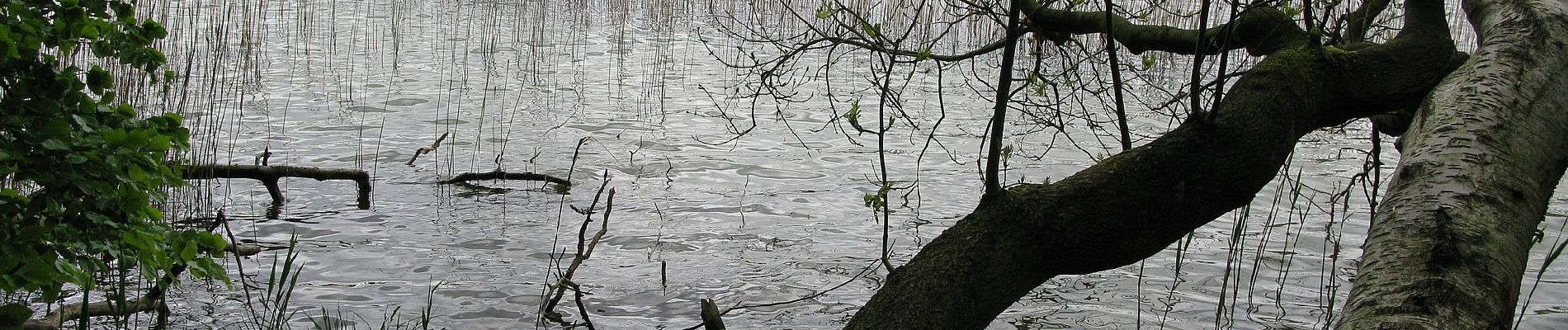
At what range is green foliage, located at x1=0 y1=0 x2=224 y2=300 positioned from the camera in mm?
2799

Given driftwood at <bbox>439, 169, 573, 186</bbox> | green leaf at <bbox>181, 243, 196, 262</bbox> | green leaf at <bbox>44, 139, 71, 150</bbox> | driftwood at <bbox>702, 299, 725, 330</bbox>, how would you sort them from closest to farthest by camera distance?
green leaf at <bbox>44, 139, 71, 150</bbox> < driftwood at <bbox>702, 299, 725, 330</bbox> < green leaf at <bbox>181, 243, 196, 262</bbox> < driftwood at <bbox>439, 169, 573, 186</bbox>

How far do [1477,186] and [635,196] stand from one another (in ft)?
16.7

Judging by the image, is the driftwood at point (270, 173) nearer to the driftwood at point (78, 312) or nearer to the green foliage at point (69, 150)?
the driftwood at point (78, 312)

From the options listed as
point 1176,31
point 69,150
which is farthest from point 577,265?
point 1176,31

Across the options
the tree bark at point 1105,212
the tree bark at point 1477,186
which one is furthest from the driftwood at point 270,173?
the tree bark at point 1477,186

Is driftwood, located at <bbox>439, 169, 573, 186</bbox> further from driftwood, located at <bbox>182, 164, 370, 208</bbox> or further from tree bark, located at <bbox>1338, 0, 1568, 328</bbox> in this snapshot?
tree bark, located at <bbox>1338, 0, 1568, 328</bbox>

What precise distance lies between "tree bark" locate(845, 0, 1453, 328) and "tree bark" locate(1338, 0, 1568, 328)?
1.17 feet

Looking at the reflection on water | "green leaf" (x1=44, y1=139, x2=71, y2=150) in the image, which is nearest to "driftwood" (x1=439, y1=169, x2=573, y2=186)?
the reflection on water

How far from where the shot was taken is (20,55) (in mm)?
2805

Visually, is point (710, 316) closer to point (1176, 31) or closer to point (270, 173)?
point (1176, 31)

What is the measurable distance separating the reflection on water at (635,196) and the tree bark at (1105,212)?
1421 mm

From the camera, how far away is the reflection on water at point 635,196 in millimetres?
5223

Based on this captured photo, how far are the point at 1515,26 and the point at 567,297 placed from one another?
A: 11.9 feet

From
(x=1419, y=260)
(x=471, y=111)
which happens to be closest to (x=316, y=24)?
(x=471, y=111)
